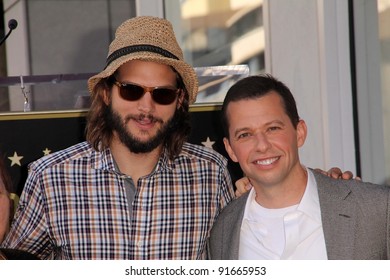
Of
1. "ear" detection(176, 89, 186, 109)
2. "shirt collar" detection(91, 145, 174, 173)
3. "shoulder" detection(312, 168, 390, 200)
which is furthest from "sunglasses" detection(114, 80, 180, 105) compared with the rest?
"shoulder" detection(312, 168, 390, 200)

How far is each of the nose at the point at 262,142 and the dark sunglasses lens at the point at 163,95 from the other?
45 cm

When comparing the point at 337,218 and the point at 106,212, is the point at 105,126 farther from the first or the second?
the point at 337,218

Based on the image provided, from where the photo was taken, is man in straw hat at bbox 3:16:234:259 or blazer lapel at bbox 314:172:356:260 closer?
blazer lapel at bbox 314:172:356:260

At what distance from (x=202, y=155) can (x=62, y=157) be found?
0.52 meters

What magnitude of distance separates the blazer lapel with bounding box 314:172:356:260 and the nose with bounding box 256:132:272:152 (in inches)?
8.9

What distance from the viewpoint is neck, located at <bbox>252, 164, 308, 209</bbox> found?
10.6ft

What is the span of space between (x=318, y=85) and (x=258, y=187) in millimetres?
1787

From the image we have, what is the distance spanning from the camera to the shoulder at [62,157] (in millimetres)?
3580

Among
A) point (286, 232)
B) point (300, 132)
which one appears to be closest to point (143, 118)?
point (300, 132)

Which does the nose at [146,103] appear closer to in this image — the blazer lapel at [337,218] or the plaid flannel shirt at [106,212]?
the plaid flannel shirt at [106,212]

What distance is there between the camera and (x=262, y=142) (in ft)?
10.4

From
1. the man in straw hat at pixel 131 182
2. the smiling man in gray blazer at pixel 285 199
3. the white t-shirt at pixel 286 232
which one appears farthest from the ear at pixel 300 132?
the man in straw hat at pixel 131 182

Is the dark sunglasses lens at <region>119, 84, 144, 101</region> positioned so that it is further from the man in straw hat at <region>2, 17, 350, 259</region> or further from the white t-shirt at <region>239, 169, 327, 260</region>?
the white t-shirt at <region>239, 169, 327, 260</region>
